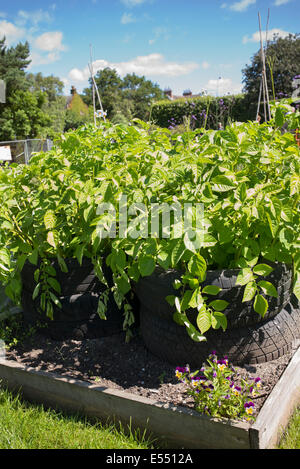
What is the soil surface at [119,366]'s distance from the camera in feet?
6.52

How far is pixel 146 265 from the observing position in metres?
1.85

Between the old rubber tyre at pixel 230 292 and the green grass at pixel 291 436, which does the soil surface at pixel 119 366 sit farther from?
the old rubber tyre at pixel 230 292

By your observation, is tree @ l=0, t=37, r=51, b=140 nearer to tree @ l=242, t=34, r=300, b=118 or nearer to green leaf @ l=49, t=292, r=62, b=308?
tree @ l=242, t=34, r=300, b=118

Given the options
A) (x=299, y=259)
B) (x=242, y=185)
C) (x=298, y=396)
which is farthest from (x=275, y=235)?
(x=298, y=396)

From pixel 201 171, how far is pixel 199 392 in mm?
1042

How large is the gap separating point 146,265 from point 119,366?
75cm

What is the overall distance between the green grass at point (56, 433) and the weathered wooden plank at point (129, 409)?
0.06 m

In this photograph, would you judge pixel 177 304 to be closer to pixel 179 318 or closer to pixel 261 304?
pixel 179 318

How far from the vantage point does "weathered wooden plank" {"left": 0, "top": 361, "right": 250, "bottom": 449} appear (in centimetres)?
Result: 168

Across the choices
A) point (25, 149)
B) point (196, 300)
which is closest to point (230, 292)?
point (196, 300)

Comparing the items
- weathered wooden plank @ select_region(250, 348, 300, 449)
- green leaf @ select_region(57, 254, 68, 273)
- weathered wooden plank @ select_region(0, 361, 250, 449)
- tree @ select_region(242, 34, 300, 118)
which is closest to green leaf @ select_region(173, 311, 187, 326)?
weathered wooden plank @ select_region(0, 361, 250, 449)

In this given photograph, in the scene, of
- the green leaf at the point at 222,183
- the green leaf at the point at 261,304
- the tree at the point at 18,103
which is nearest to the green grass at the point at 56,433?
the green leaf at the point at 261,304

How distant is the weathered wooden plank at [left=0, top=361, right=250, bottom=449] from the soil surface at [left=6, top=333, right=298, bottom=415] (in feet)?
0.28

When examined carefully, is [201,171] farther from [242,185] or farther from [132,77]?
[132,77]
